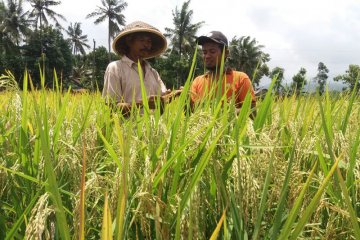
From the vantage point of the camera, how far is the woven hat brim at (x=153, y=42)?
2.51m

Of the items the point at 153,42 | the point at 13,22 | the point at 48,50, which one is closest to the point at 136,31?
the point at 153,42

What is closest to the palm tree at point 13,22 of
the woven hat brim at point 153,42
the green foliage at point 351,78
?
the green foliage at point 351,78

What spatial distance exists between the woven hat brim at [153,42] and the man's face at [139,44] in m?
0.06

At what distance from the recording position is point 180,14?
44.6 metres

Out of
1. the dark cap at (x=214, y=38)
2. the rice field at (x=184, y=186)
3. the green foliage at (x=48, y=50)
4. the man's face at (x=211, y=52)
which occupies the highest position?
the green foliage at (x=48, y=50)

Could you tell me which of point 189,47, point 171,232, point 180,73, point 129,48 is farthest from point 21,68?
point 171,232

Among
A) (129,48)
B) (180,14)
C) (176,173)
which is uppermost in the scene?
(180,14)

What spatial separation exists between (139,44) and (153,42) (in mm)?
414

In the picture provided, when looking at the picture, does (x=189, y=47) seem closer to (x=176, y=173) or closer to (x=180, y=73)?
(x=180, y=73)

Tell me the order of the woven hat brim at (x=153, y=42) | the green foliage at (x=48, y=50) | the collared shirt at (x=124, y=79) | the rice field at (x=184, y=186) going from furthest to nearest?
the green foliage at (x=48, y=50) → the woven hat brim at (x=153, y=42) → the collared shirt at (x=124, y=79) → the rice field at (x=184, y=186)

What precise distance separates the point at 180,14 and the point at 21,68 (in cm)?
1993

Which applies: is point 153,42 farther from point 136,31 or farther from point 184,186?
point 184,186

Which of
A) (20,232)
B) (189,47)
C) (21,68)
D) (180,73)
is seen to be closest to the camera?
(20,232)

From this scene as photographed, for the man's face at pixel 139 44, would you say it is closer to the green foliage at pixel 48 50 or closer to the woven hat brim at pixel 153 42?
the woven hat brim at pixel 153 42
